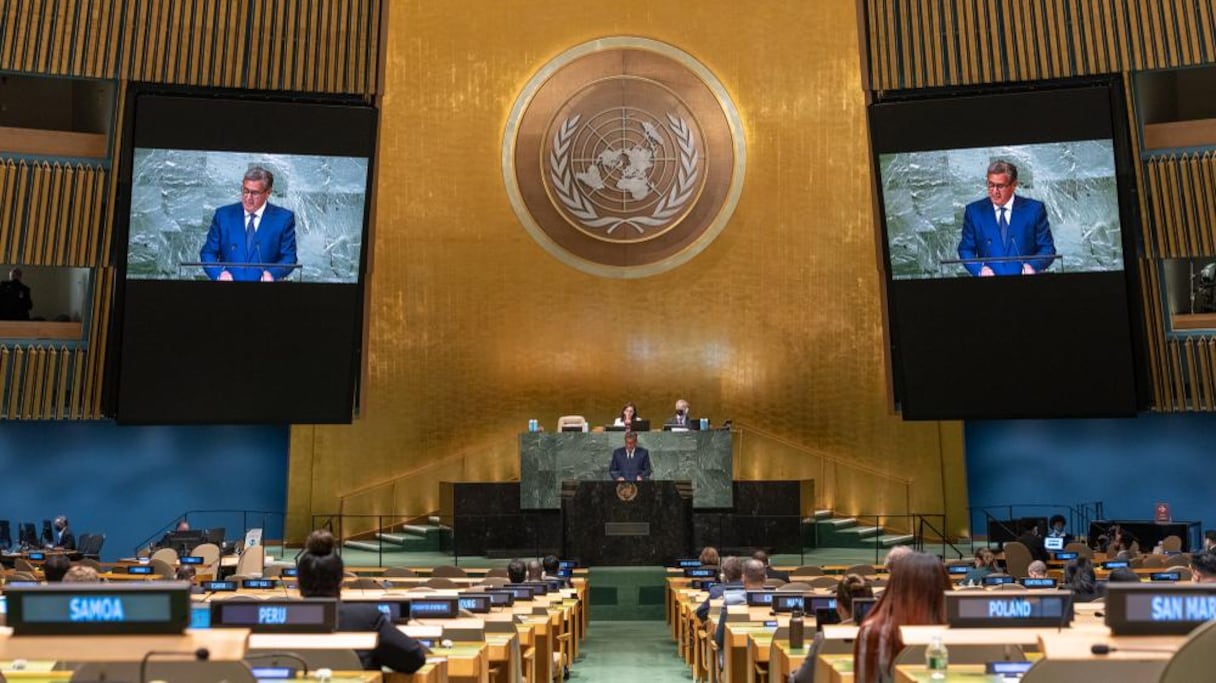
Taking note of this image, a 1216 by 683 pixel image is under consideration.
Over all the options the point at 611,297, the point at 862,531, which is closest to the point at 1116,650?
the point at 862,531

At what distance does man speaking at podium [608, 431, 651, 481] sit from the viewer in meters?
16.0

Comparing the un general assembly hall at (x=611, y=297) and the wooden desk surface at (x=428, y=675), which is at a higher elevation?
the un general assembly hall at (x=611, y=297)

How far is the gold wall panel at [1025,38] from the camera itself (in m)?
16.5

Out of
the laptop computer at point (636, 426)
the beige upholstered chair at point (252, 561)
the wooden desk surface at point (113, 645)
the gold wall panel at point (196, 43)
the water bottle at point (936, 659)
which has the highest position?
the gold wall panel at point (196, 43)

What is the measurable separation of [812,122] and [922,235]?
4.15 m

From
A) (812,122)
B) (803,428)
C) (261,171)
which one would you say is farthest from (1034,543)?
(261,171)

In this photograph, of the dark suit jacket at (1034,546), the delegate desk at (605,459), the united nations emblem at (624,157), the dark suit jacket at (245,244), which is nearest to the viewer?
the dark suit jacket at (1034,546)

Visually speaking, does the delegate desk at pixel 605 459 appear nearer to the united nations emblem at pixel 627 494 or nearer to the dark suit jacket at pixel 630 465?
the dark suit jacket at pixel 630 465

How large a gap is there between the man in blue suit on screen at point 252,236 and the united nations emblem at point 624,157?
14.7 ft

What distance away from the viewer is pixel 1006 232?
16.3 meters

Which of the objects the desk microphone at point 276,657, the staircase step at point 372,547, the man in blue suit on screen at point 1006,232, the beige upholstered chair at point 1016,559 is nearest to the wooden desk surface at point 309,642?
the desk microphone at point 276,657

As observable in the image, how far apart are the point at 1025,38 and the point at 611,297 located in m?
7.07

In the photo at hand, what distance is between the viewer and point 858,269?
19844 mm

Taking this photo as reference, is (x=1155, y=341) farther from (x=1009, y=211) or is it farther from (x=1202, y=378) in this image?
(x=1009, y=211)
